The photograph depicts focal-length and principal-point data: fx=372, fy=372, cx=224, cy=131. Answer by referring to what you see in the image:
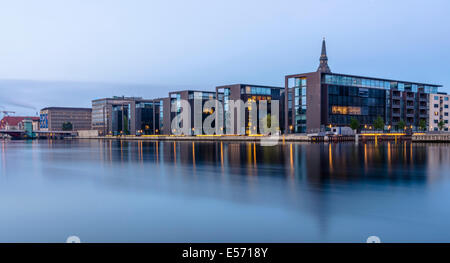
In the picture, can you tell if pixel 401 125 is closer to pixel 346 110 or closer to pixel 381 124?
pixel 381 124

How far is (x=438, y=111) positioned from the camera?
140 meters

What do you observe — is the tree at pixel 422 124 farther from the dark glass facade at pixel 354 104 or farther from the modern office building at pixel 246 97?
the modern office building at pixel 246 97

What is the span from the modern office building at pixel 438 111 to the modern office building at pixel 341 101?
1006cm

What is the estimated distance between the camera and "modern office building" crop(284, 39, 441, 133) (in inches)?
4387

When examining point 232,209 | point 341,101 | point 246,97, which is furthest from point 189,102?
point 232,209

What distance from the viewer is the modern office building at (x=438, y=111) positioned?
454 ft

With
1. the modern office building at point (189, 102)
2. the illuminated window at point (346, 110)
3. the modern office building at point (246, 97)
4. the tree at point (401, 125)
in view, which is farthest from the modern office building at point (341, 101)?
the modern office building at point (189, 102)

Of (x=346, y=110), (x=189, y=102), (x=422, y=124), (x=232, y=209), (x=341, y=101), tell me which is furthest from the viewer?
(x=189, y=102)

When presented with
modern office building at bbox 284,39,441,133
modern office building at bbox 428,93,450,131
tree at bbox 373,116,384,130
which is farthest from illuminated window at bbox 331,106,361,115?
modern office building at bbox 428,93,450,131

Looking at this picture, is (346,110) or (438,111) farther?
(438,111)

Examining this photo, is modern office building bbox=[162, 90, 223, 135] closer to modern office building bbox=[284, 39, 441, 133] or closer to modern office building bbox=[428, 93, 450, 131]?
modern office building bbox=[284, 39, 441, 133]

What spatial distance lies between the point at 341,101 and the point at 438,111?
51.1m

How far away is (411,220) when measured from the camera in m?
11.1
